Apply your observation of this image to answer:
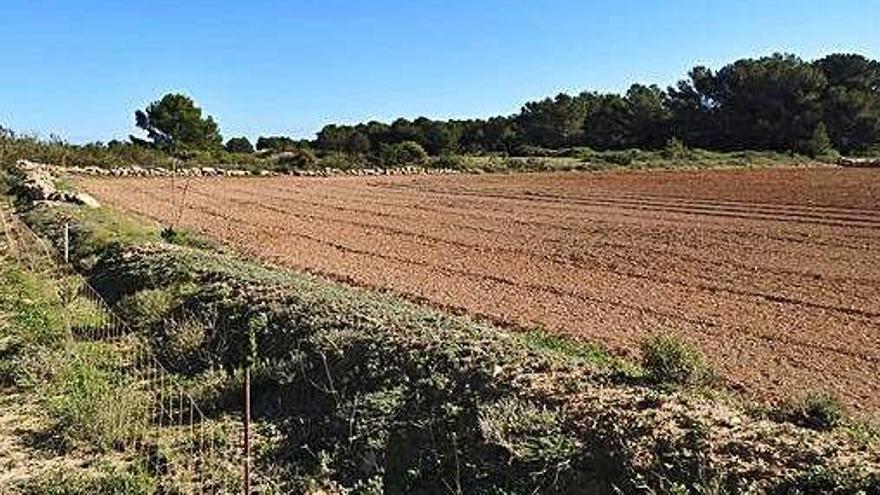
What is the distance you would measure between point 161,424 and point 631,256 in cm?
1321

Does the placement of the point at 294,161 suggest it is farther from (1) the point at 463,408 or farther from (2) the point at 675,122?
(1) the point at 463,408

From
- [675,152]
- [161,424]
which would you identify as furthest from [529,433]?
[675,152]

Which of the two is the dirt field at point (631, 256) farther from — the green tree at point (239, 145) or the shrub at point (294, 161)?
the green tree at point (239, 145)

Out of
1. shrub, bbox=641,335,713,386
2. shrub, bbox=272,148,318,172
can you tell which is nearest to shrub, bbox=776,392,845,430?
shrub, bbox=641,335,713,386

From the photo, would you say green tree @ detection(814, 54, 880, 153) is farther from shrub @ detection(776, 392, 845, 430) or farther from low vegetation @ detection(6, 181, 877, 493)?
shrub @ detection(776, 392, 845, 430)

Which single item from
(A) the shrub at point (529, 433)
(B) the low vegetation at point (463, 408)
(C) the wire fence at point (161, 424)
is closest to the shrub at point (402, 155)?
(C) the wire fence at point (161, 424)

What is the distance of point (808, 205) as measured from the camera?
33656 millimetres

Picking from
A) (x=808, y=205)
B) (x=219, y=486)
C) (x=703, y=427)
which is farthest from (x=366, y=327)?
(x=808, y=205)

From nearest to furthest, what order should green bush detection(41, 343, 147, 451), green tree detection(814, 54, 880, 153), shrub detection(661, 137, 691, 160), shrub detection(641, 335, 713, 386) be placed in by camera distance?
shrub detection(641, 335, 713, 386) → green bush detection(41, 343, 147, 451) → shrub detection(661, 137, 691, 160) → green tree detection(814, 54, 880, 153)

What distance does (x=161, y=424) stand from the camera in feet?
32.6

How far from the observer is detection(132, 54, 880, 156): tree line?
86.8 metres

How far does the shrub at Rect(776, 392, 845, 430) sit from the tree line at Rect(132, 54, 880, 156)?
73.4 meters

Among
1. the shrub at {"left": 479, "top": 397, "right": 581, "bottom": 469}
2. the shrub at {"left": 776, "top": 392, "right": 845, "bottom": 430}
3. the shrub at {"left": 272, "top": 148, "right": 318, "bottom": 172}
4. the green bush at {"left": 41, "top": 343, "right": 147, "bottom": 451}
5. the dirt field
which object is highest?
the shrub at {"left": 776, "top": 392, "right": 845, "bottom": 430}

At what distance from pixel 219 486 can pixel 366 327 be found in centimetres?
292
